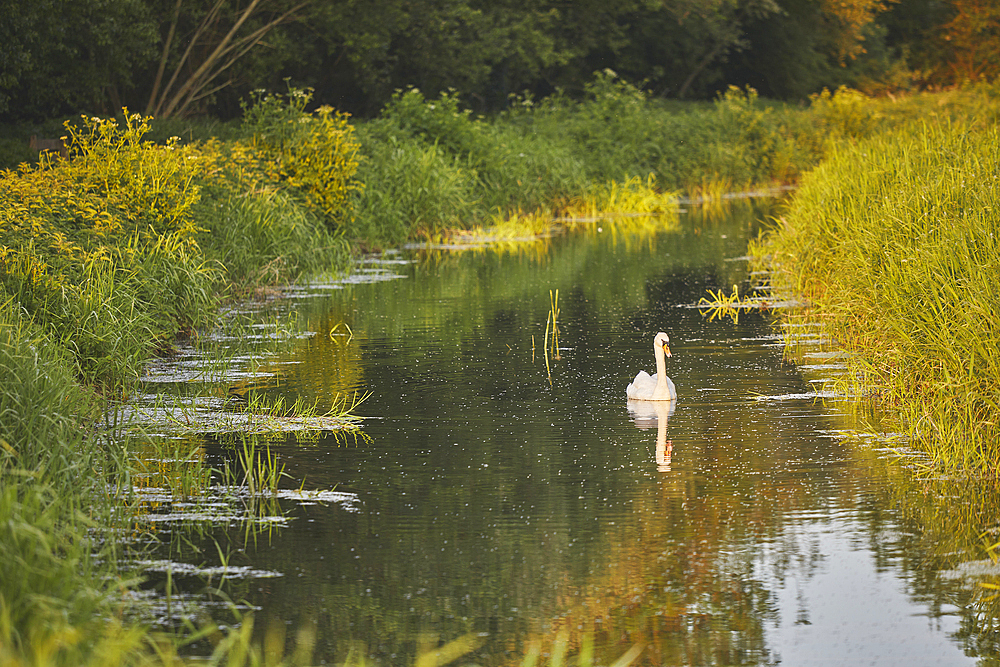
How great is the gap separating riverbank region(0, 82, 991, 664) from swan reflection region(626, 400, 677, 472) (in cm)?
327

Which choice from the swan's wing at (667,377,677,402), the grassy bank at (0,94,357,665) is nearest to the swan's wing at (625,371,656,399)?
the swan's wing at (667,377,677,402)

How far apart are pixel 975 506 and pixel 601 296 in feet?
31.8

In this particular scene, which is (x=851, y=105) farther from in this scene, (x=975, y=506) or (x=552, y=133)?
(x=975, y=506)

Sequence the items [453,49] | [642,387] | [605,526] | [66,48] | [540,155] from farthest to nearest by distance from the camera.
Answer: [453,49], [540,155], [66,48], [642,387], [605,526]

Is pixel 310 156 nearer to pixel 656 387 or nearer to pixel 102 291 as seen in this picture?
pixel 102 291

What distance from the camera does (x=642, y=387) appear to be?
1041cm

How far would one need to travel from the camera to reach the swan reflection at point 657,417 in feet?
30.0

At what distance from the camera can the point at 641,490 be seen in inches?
316

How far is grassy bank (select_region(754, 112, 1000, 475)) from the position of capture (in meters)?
8.22

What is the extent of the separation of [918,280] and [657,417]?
77.8 inches

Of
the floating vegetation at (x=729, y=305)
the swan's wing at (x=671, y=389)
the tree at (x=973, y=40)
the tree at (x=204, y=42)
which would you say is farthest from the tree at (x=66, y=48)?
the tree at (x=973, y=40)

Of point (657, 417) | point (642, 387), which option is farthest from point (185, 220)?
point (657, 417)

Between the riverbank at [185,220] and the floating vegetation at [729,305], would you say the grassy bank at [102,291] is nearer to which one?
the riverbank at [185,220]

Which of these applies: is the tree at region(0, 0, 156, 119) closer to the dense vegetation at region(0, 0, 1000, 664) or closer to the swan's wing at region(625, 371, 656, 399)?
the dense vegetation at region(0, 0, 1000, 664)
